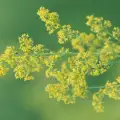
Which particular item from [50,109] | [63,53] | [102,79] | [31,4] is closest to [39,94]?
[50,109]

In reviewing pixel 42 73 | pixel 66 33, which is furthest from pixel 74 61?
pixel 42 73

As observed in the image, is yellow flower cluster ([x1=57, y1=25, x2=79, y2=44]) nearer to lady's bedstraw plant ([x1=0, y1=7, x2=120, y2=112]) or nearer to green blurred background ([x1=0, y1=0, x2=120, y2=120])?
lady's bedstraw plant ([x1=0, y1=7, x2=120, y2=112])

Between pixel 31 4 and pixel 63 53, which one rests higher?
pixel 31 4

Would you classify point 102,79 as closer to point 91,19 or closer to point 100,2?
point 100,2

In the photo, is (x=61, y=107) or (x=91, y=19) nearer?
(x=91, y=19)

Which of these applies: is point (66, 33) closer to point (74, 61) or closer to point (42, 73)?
point (74, 61)

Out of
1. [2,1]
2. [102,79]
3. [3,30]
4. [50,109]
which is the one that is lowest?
[50,109]

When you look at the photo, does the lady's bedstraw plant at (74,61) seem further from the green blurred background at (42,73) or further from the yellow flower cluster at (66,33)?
the green blurred background at (42,73)

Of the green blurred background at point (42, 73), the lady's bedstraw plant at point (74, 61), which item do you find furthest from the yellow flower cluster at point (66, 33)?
the green blurred background at point (42, 73)
